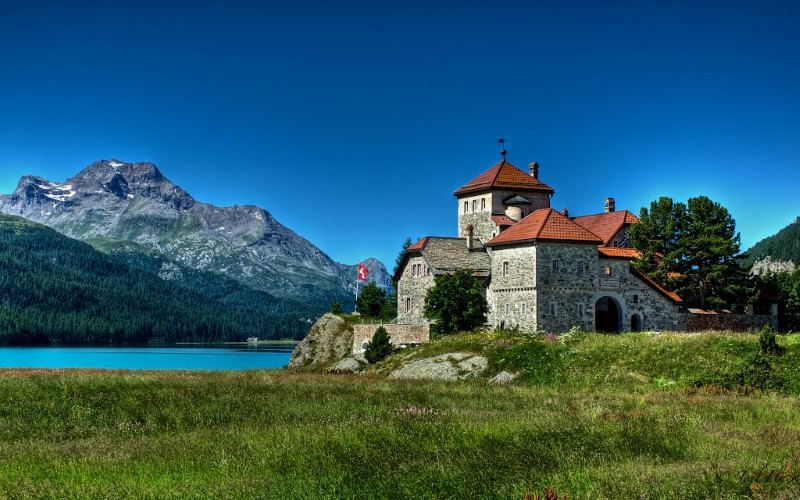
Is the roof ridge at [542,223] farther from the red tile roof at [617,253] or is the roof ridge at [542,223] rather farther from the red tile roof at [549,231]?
the red tile roof at [617,253]

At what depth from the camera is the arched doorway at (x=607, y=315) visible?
6188cm

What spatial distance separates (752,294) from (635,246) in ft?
33.4

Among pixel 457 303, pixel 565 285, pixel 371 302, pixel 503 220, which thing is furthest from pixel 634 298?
pixel 371 302

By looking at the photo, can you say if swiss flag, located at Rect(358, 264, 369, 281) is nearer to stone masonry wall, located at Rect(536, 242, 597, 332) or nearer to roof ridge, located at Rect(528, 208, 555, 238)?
roof ridge, located at Rect(528, 208, 555, 238)

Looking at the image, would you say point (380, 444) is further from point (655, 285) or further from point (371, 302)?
point (371, 302)

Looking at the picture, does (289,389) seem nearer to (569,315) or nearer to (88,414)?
(88,414)

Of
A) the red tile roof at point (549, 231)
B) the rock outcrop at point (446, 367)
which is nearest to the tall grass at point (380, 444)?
the rock outcrop at point (446, 367)

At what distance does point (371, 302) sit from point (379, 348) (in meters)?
21.6

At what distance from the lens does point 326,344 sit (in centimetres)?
7675

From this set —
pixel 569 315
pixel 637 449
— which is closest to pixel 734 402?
pixel 637 449

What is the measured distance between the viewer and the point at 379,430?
59.0 feet

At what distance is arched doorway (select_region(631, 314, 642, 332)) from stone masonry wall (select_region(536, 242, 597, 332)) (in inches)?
199

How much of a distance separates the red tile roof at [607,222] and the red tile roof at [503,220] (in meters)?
8.10

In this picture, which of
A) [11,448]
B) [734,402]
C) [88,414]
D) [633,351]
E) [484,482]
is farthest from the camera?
[633,351]
